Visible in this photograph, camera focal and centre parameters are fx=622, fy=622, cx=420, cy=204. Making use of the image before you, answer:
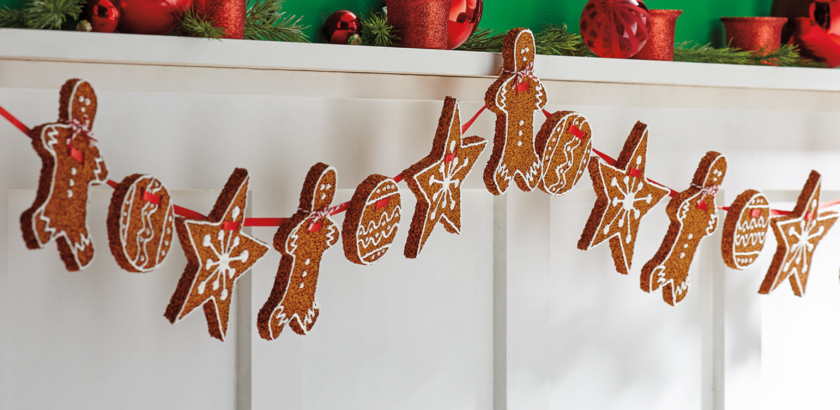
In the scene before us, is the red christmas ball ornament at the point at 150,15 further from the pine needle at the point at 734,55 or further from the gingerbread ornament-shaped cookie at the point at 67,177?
the pine needle at the point at 734,55

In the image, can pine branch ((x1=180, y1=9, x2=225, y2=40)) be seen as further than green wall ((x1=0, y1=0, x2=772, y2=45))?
No

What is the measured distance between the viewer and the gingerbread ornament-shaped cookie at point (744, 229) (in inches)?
28.6

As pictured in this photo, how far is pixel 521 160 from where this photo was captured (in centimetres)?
64

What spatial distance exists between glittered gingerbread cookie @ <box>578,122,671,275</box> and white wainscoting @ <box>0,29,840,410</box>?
8cm

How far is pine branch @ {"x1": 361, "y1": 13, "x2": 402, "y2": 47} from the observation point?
2.07 ft

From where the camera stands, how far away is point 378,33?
2.08 feet

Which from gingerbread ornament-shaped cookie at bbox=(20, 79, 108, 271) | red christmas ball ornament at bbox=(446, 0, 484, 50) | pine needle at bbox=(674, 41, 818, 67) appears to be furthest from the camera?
pine needle at bbox=(674, 41, 818, 67)

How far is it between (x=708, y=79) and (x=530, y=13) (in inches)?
8.8

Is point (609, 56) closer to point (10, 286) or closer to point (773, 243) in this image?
point (773, 243)

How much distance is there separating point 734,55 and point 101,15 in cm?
70

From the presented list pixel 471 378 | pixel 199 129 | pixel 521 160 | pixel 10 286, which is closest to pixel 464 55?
pixel 521 160

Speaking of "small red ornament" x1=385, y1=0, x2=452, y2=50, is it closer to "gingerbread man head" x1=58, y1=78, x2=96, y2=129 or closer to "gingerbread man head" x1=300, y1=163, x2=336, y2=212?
"gingerbread man head" x1=300, y1=163, x2=336, y2=212

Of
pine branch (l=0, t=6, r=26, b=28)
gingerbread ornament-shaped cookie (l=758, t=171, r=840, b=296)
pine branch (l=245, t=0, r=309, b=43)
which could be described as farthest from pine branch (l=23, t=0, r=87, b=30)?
gingerbread ornament-shaped cookie (l=758, t=171, r=840, b=296)

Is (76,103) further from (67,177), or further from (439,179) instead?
(439,179)
